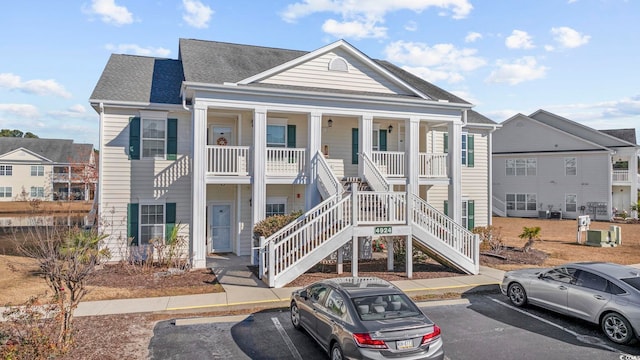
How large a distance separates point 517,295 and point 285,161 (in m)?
8.91

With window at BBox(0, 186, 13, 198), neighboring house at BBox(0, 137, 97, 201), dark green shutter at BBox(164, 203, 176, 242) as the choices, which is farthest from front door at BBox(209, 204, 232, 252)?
window at BBox(0, 186, 13, 198)

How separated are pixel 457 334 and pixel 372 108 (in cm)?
971

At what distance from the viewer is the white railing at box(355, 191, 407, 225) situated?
503 inches

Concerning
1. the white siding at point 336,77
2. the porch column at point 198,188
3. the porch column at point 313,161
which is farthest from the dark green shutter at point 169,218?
the white siding at point 336,77

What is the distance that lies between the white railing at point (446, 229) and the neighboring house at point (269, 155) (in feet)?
0.13

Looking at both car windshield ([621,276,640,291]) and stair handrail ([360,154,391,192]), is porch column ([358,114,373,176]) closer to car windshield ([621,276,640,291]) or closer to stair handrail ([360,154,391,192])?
stair handrail ([360,154,391,192])

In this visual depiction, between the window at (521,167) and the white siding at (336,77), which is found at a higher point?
the white siding at (336,77)

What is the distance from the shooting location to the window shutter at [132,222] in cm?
1505

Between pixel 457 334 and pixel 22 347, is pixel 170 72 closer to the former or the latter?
pixel 22 347

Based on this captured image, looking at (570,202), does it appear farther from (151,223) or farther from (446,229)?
(151,223)

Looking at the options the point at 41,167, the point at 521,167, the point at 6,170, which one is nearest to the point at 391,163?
the point at 521,167

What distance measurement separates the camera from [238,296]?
34.6ft

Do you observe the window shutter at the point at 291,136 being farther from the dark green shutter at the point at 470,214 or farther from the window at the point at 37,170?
the window at the point at 37,170

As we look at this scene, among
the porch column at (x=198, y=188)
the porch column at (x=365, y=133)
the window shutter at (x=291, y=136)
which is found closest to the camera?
the porch column at (x=198, y=188)
